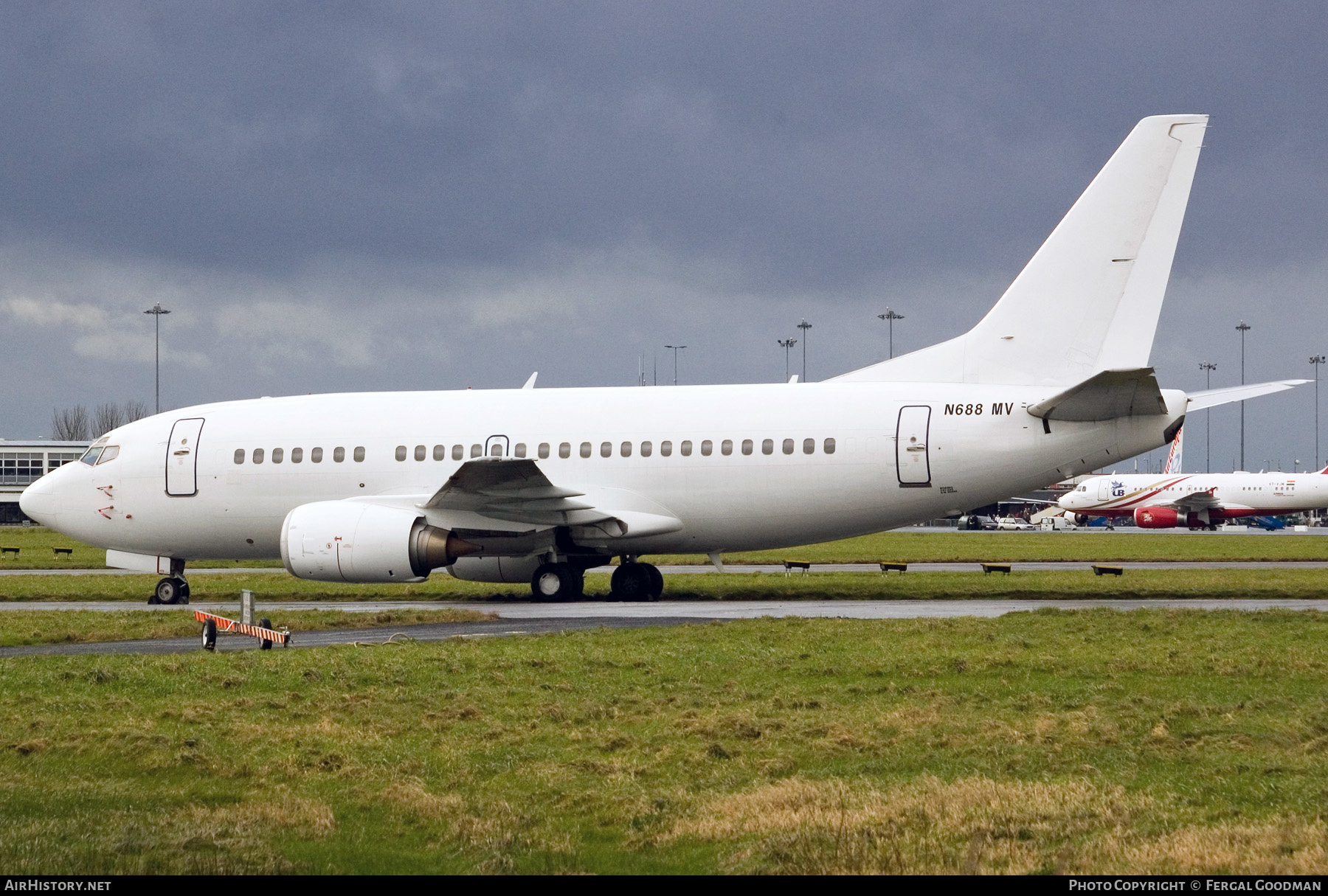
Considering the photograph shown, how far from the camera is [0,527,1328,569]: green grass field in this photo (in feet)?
142

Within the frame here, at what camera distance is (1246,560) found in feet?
135

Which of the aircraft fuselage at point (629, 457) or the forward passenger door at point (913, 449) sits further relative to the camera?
the forward passenger door at point (913, 449)

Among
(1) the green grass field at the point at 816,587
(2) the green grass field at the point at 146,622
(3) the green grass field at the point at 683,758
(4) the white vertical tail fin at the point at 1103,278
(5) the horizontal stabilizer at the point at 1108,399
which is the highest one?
(4) the white vertical tail fin at the point at 1103,278

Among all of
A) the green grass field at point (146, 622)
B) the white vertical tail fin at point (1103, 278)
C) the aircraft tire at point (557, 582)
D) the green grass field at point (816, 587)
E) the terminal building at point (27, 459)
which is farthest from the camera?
the terminal building at point (27, 459)

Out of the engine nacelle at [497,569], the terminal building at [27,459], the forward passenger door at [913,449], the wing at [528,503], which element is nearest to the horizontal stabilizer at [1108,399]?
the forward passenger door at [913,449]

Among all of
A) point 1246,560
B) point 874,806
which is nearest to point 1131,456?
point 874,806

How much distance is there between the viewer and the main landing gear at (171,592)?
2570 cm

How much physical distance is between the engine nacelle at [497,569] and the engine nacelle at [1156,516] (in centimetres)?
6941

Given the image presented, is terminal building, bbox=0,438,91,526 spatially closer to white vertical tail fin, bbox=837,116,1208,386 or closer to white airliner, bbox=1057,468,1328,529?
white airliner, bbox=1057,468,1328,529

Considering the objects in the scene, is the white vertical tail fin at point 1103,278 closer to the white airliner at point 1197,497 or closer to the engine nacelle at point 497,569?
the engine nacelle at point 497,569

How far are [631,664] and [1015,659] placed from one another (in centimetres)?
402

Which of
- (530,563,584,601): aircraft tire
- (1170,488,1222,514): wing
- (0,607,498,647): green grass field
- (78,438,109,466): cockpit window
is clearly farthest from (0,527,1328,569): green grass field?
(0,607,498,647): green grass field

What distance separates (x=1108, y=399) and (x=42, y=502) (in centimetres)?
2134
